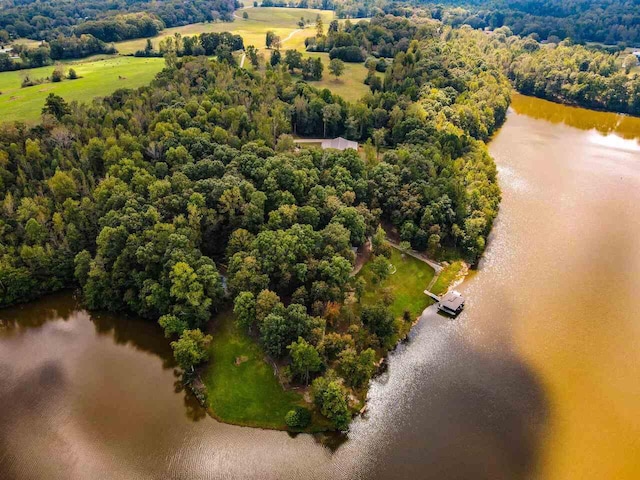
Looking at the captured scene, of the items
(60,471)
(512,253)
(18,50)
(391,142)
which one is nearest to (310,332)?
(60,471)

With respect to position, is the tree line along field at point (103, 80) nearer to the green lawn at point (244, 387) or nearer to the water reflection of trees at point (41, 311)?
the water reflection of trees at point (41, 311)

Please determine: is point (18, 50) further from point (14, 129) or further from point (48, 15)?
point (14, 129)

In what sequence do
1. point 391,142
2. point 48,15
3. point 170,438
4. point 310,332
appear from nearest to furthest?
point 170,438
point 310,332
point 391,142
point 48,15

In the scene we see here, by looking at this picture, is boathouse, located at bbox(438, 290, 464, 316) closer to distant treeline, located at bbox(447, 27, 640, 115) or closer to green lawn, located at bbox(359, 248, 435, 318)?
green lawn, located at bbox(359, 248, 435, 318)

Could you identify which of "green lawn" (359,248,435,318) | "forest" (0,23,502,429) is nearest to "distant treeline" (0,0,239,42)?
"forest" (0,23,502,429)

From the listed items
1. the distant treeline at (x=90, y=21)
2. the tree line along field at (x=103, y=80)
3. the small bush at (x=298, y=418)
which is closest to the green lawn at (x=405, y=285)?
the small bush at (x=298, y=418)
